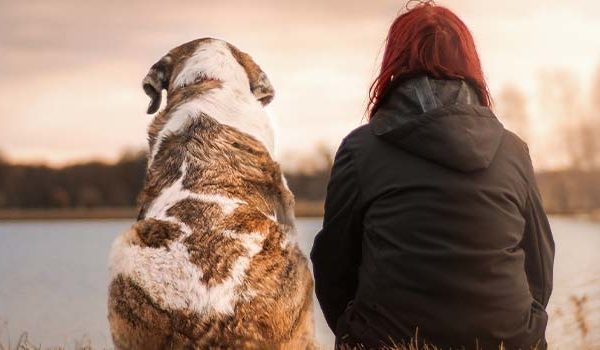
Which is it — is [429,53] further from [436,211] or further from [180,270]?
[180,270]

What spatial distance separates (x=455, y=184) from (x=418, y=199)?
0.76 feet

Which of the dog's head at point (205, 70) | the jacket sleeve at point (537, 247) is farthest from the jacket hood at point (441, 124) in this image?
the dog's head at point (205, 70)

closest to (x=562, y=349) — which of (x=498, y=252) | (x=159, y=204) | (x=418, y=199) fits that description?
(x=498, y=252)

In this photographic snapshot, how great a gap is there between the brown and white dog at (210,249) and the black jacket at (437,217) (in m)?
0.49

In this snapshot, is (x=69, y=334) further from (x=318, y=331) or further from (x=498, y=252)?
(x=498, y=252)

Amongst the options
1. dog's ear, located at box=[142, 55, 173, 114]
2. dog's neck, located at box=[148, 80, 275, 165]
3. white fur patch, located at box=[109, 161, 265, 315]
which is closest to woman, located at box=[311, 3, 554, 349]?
white fur patch, located at box=[109, 161, 265, 315]

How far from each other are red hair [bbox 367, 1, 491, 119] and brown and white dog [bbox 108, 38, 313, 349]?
3.16ft

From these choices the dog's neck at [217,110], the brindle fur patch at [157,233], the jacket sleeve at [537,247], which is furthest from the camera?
the dog's neck at [217,110]

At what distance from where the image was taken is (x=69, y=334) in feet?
36.1

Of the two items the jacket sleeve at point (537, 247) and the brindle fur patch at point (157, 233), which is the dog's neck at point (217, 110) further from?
the jacket sleeve at point (537, 247)

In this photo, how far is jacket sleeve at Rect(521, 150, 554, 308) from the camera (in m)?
5.42

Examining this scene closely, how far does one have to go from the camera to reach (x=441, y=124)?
16.3ft

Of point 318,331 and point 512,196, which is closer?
point 512,196

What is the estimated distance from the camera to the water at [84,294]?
7.91 metres
